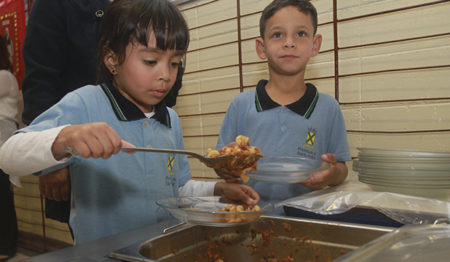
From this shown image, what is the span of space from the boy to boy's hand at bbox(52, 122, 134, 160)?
82cm

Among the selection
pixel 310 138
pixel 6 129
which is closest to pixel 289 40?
pixel 310 138

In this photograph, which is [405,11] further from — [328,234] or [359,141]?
[328,234]

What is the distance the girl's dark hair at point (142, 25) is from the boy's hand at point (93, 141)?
0.39 metres

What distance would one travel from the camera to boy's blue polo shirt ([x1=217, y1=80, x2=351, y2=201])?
1.44 metres

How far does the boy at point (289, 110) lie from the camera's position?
1.44 meters

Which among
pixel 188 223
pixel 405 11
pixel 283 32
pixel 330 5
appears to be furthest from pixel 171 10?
pixel 405 11

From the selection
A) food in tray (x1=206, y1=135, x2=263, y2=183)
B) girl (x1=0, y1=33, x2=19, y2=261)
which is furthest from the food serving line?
girl (x1=0, y1=33, x2=19, y2=261)

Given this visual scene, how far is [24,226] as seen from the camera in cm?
320

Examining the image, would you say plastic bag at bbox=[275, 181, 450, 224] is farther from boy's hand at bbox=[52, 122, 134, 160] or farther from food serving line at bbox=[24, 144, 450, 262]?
boy's hand at bbox=[52, 122, 134, 160]

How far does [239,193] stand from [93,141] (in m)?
0.50

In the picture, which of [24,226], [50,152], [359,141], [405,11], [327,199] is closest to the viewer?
[50,152]

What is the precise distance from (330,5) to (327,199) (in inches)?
48.7

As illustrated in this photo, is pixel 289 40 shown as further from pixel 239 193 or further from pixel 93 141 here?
pixel 93 141

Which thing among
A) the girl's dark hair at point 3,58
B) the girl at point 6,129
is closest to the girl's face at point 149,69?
the girl at point 6,129
